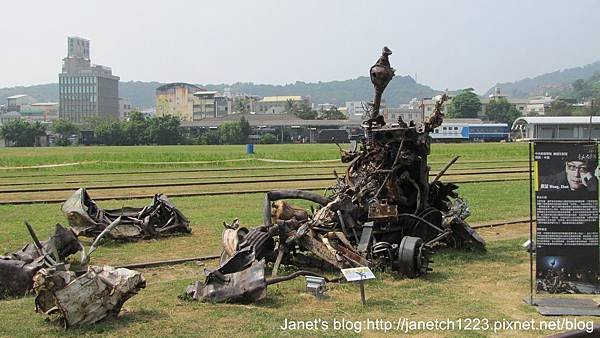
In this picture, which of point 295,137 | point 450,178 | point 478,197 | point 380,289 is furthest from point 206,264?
point 295,137

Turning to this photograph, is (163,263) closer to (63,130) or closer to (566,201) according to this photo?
(566,201)

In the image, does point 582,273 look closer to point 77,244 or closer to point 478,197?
point 77,244

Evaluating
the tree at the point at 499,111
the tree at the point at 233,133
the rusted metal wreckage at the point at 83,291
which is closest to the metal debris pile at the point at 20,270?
the rusted metal wreckage at the point at 83,291

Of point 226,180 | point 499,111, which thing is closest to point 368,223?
point 226,180

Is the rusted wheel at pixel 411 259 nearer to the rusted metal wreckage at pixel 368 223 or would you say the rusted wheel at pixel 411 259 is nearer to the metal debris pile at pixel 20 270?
the rusted metal wreckage at pixel 368 223

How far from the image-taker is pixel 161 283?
1107cm

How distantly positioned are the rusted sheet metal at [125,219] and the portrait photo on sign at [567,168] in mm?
9537

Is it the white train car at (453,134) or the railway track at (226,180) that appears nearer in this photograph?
the railway track at (226,180)

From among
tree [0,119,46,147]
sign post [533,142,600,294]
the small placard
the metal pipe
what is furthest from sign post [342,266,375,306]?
tree [0,119,46,147]

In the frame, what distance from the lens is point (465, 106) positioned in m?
175

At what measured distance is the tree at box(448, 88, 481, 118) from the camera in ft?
572

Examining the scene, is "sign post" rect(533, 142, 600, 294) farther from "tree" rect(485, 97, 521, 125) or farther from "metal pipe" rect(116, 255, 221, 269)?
"tree" rect(485, 97, 521, 125)

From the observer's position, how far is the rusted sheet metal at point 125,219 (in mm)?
15141

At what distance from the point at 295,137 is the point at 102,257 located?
122197mm
